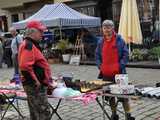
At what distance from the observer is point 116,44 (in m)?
7.37

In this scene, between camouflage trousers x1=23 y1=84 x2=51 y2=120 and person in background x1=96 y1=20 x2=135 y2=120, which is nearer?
camouflage trousers x1=23 y1=84 x2=51 y2=120

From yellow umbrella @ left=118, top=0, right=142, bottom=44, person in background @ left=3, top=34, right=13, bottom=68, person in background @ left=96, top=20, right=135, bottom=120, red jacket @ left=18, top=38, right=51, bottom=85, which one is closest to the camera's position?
red jacket @ left=18, top=38, right=51, bottom=85

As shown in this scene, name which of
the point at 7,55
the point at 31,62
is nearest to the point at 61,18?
the point at 7,55

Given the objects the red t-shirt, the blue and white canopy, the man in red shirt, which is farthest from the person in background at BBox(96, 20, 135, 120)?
the blue and white canopy

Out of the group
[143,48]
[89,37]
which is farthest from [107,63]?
[89,37]

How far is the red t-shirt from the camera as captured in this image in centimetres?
738

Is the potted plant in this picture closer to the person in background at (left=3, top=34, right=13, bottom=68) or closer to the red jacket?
the person in background at (left=3, top=34, right=13, bottom=68)

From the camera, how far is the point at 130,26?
17.4m

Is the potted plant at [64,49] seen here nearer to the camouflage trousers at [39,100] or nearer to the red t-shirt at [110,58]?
the red t-shirt at [110,58]

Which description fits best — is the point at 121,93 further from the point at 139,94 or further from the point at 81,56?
the point at 81,56

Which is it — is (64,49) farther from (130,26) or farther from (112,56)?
(112,56)

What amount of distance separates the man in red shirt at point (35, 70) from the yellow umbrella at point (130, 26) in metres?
11.0

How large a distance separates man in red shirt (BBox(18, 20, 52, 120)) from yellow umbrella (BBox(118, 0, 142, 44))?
1105 centimetres

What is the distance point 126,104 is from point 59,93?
114 cm
